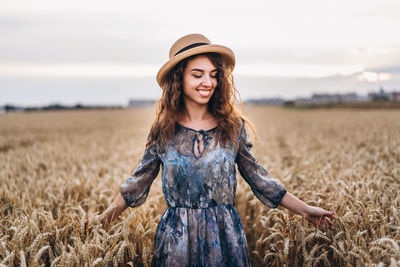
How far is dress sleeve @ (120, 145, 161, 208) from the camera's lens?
7.05 feet

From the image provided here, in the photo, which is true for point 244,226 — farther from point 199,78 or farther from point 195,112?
point 199,78

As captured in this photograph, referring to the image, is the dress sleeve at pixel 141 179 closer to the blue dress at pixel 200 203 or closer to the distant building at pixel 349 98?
the blue dress at pixel 200 203

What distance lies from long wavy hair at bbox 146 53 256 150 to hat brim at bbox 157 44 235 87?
0.04m

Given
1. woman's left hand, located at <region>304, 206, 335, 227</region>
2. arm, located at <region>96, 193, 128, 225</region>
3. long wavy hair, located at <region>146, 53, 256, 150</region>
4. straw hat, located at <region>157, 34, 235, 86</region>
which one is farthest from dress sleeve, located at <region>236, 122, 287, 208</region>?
arm, located at <region>96, 193, 128, 225</region>

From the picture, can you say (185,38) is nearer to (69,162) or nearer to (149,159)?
(149,159)

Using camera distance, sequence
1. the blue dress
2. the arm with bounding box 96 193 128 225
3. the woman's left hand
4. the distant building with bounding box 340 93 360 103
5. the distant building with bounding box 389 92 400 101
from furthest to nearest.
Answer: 1. the distant building with bounding box 340 93 360 103
2. the distant building with bounding box 389 92 400 101
3. the arm with bounding box 96 193 128 225
4. the woman's left hand
5. the blue dress

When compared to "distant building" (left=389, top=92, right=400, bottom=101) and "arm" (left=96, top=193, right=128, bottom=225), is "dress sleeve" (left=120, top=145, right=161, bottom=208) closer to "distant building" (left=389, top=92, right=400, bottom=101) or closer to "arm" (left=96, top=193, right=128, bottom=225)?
"arm" (left=96, top=193, right=128, bottom=225)

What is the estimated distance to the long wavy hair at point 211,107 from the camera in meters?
2.05

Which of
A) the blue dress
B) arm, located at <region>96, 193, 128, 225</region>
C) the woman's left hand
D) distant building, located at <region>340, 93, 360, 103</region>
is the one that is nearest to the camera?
the blue dress

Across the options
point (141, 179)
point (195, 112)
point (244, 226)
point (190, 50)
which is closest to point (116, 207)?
point (141, 179)

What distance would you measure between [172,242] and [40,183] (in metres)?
2.97

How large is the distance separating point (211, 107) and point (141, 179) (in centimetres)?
77

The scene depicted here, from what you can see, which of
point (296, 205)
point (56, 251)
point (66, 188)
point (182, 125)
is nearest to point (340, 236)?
point (296, 205)

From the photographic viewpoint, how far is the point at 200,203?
6.46ft
